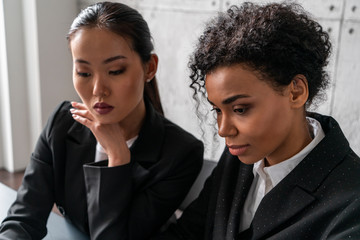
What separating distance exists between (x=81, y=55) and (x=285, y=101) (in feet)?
2.20

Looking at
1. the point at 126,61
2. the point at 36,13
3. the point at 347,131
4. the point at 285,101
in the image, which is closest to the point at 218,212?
the point at 285,101

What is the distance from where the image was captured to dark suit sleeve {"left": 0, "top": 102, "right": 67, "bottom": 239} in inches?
50.6

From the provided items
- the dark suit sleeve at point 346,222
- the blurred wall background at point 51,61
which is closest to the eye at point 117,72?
the dark suit sleeve at point 346,222

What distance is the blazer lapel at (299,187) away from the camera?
0.96 m

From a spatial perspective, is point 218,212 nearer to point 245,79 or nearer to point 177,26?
point 245,79

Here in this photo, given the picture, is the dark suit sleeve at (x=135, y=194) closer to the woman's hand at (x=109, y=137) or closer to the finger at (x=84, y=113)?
the woman's hand at (x=109, y=137)

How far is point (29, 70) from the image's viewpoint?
329cm

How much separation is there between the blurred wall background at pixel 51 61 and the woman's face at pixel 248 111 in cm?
166

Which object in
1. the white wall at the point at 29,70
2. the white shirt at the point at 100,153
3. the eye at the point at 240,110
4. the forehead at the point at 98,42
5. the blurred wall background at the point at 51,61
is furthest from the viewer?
the white wall at the point at 29,70

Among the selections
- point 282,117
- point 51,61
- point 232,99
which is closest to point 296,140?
point 282,117

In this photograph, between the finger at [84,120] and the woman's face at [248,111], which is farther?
the finger at [84,120]

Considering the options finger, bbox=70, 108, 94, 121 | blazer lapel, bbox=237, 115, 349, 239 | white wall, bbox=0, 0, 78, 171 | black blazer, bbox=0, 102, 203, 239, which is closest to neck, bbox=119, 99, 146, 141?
black blazer, bbox=0, 102, 203, 239

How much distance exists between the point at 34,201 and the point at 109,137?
14.3 inches

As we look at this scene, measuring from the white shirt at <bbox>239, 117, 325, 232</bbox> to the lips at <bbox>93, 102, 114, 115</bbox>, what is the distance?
20.2 inches
